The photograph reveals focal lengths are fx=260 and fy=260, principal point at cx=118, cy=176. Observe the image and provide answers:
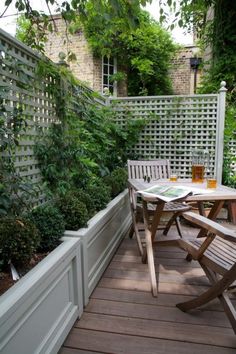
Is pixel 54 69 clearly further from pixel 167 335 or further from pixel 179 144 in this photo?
pixel 179 144

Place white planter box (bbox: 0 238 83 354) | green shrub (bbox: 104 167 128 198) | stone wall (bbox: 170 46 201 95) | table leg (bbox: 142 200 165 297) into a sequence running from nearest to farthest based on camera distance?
white planter box (bbox: 0 238 83 354)
table leg (bbox: 142 200 165 297)
green shrub (bbox: 104 167 128 198)
stone wall (bbox: 170 46 201 95)

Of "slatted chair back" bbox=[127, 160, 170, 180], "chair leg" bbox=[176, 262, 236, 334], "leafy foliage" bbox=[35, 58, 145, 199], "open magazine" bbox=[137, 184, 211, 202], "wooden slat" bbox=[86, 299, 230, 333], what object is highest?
"leafy foliage" bbox=[35, 58, 145, 199]

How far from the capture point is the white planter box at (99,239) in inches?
72.3

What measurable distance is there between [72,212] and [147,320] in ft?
2.93

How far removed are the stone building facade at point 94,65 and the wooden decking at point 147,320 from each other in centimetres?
657

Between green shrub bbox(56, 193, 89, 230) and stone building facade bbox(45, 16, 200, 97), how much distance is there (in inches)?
248

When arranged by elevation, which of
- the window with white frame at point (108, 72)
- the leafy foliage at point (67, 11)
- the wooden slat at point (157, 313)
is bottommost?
the wooden slat at point (157, 313)

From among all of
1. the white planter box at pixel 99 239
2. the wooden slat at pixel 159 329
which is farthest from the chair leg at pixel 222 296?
the white planter box at pixel 99 239

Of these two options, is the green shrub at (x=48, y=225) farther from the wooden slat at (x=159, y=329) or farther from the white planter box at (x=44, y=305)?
the wooden slat at (x=159, y=329)

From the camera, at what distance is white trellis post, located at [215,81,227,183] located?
375 centimetres

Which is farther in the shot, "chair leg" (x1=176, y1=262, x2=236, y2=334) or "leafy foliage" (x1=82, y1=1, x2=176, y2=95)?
"leafy foliage" (x1=82, y1=1, x2=176, y2=95)

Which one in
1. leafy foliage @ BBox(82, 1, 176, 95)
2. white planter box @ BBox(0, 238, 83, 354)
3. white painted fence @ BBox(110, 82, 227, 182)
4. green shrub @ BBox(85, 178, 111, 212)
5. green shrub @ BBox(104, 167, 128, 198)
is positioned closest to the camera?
white planter box @ BBox(0, 238, 83, 354)

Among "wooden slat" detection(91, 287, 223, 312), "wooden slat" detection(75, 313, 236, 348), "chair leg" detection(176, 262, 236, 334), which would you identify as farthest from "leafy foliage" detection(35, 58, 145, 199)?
"chair leg" detection(176, 262, 236, 334)

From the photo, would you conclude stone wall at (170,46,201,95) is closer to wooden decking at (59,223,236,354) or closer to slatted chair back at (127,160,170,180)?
slatted chair back at (127,160,170,180)
